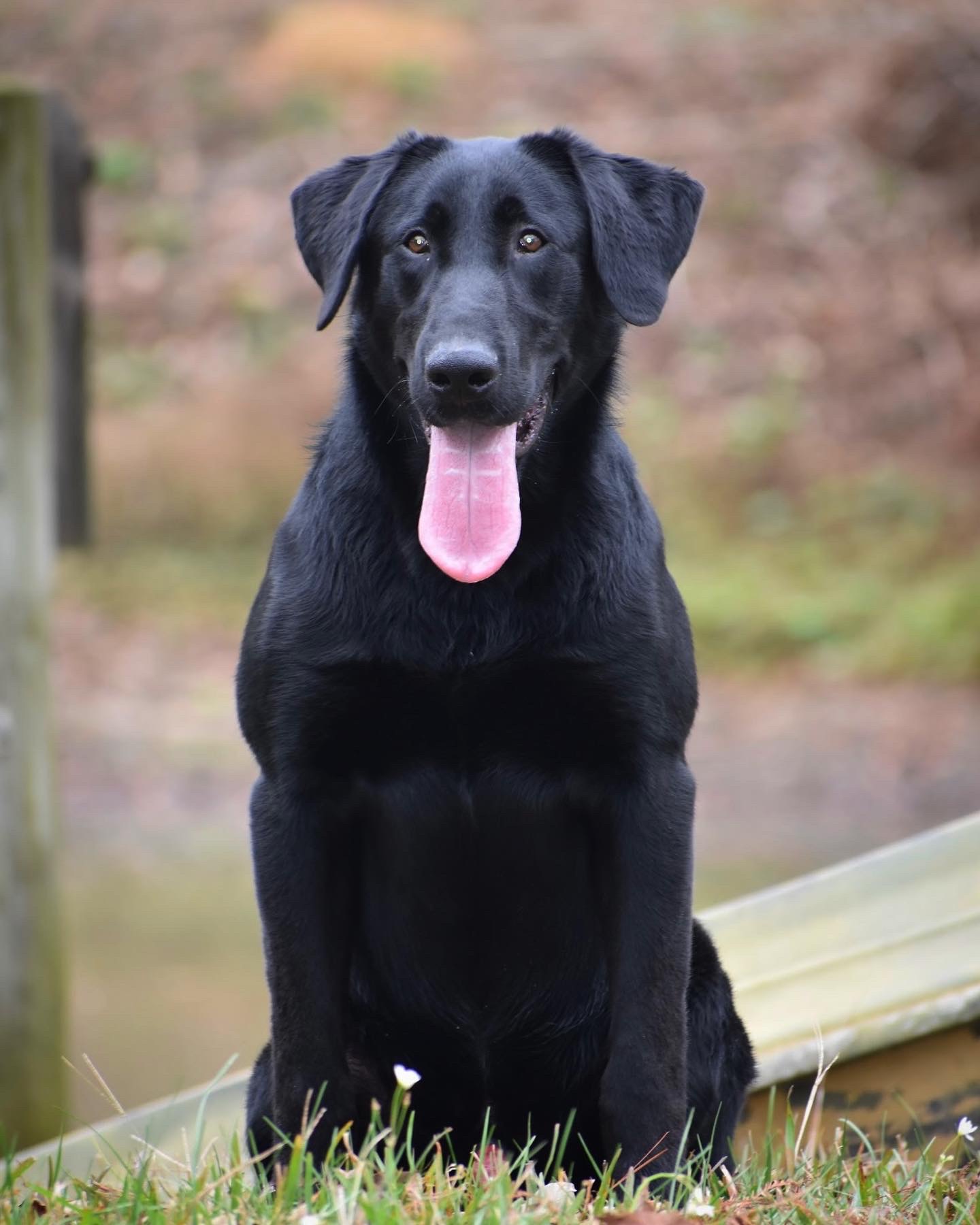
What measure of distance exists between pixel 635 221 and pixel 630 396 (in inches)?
118

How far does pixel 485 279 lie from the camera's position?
254 cm

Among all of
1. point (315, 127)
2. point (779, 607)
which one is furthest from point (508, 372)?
point (315, 127)

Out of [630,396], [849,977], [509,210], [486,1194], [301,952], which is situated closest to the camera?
[486,1194]

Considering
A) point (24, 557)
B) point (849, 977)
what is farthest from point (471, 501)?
point (24, 557)

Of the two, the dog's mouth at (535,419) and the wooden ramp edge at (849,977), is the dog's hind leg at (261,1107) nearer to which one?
the wooden ramp edge at (849,977)

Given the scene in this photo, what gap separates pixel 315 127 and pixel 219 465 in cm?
375

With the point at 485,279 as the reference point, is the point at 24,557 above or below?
below

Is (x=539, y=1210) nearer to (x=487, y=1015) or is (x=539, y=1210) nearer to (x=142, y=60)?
(x=487, y=1015)

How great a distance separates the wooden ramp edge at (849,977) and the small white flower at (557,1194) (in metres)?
0.82

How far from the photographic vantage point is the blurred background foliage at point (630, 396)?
24.1 ft

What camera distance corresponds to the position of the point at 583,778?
8.14ft

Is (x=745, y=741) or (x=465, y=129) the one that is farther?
(x=465, y=129)

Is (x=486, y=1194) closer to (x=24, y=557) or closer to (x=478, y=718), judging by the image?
(x=478, y=718)

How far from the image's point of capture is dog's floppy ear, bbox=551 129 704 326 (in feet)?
8.52
